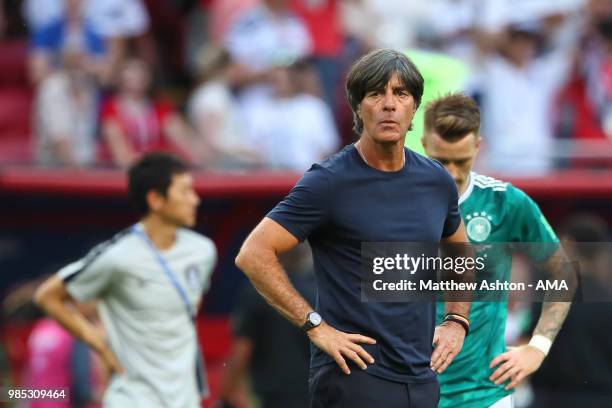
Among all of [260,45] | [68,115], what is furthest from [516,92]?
[68,115]

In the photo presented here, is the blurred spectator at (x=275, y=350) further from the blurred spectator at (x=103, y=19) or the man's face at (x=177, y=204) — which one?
the blurred spectator at (x=103, y=19)

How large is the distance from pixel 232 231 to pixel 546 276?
6.99 m

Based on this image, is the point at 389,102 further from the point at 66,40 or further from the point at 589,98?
the point at 589,98

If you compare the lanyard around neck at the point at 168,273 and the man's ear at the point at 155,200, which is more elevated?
the man's ear at the point at 155,200

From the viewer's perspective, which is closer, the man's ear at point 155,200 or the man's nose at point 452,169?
the man's nose at point 452,169

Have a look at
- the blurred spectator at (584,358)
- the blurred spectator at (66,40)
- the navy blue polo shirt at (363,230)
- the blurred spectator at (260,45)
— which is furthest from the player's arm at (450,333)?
the blurred spectator at (66,40)

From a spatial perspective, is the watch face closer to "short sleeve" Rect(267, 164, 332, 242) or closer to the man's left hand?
"short sleeve" Rect(267, 164, 332, 242)

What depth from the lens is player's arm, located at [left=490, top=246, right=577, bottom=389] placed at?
626 cm

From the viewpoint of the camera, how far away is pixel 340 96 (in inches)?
553

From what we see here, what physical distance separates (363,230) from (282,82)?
7.96 meters

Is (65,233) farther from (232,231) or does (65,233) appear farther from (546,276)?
(546,276)

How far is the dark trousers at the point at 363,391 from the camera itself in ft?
17.8

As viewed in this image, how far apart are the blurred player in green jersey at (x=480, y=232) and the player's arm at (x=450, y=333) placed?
0.50 m

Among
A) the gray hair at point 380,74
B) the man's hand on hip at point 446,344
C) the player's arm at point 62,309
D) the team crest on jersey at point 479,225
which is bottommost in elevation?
the player's arm at point 62,309
